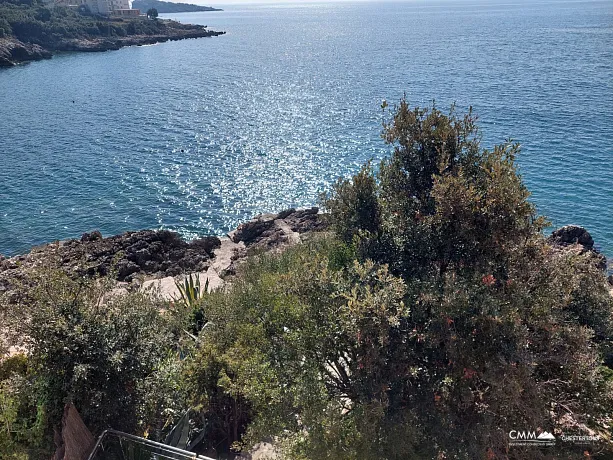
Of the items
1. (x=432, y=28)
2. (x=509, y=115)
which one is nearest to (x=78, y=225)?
(x=509, y=115)

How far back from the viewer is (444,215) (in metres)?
9.12

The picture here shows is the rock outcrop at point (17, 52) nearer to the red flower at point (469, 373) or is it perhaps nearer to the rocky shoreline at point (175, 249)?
the rocky shoreline at point (175, 249)

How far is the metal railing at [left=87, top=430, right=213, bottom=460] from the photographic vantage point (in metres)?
9.77

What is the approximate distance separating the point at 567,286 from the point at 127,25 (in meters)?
173

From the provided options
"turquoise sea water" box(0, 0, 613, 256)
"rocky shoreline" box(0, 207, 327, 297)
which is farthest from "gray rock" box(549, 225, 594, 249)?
"rocky shoreline" box(0, 207, 327, 297)

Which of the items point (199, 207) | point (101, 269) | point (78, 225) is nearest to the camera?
point (101, 269)

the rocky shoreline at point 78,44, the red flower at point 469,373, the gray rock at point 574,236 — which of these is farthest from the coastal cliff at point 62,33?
the red flower at point 469,373

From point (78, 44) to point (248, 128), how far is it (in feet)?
321

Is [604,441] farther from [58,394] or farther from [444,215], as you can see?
[58,394]

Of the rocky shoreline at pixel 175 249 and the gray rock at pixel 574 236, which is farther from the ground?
the gray rock at pixel 574 236

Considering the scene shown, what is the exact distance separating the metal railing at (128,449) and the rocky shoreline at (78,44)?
118338 millimetres

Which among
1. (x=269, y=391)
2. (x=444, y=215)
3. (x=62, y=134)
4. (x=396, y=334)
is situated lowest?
(x=62, y=134)
